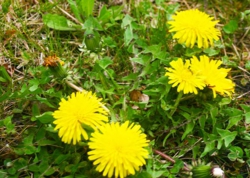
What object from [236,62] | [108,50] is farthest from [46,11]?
[236,62]

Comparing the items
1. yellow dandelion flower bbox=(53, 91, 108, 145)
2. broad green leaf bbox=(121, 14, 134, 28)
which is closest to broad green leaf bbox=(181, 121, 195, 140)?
yellow dandelion flower bbox=(53, 91, 108, 145)

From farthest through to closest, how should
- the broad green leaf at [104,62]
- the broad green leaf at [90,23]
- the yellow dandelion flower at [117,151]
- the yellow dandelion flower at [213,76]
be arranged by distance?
1. the broad green leaf at [90,23]
2. the broad green leaf at [104,62]
3. the yellow dandelion flower at [213,76]
4. the yellow dandelion flower at [117,151]

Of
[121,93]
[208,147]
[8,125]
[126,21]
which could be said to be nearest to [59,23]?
[126,21]

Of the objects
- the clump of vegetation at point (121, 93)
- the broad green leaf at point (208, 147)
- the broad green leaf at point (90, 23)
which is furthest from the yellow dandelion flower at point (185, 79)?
the broad green leaf at point (90, 23)

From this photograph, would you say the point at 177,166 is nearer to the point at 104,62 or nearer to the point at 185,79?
the point at 185,79

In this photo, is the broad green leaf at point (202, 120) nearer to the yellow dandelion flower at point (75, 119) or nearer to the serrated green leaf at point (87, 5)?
the yellow dandelion flower at point (75, 119)

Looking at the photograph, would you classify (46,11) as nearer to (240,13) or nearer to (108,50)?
(108,50)

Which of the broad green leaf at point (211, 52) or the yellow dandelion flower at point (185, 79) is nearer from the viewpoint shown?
the yellow dandelion flower at point (185, 79)

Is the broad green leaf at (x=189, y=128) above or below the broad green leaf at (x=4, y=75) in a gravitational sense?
below
